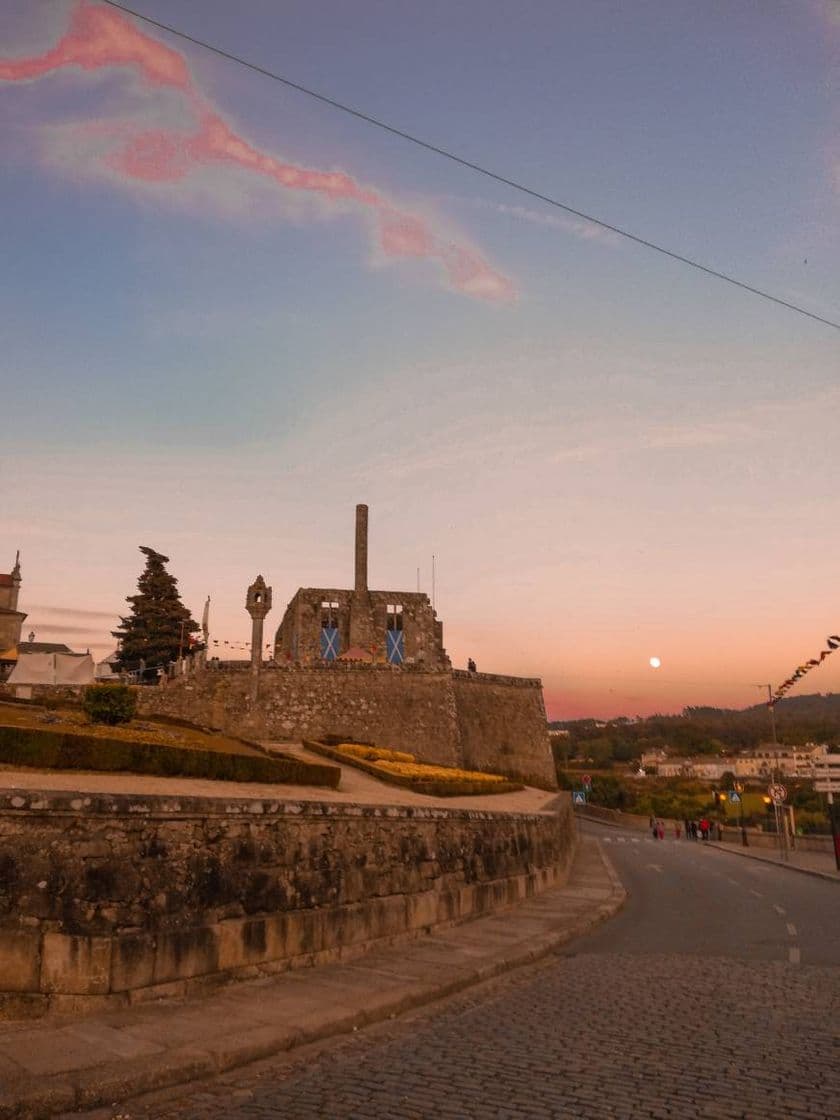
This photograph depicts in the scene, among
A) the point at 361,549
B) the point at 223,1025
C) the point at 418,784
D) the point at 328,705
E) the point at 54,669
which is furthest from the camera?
the point at 361,549

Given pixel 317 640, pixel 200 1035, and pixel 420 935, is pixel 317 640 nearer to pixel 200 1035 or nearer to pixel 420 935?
pixel 420 935

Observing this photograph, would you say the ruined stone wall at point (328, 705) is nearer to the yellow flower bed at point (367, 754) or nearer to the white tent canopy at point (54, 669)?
the white tent canopy at point (54, 669)

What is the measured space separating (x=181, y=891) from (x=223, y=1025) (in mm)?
1577

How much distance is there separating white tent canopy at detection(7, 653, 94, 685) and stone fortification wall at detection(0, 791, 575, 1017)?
3489 cm

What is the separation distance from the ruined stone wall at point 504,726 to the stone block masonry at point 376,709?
66 millimetres

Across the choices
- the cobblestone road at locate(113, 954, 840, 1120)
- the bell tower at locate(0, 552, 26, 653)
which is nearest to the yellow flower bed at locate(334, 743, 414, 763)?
the cobblestone road at locate(113, 954, 840, 1120)

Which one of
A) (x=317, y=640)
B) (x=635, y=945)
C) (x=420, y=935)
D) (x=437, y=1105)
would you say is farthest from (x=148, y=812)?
(x=317, y=640)

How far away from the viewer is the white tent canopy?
42834 mm

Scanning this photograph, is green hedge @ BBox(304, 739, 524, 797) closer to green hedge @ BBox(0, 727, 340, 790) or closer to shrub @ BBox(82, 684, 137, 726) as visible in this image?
green hedge @ BBox(0, 727, 340, 790)

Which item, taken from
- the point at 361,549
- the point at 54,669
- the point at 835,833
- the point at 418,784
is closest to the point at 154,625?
the point at 54,669

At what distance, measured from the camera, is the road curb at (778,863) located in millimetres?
27703

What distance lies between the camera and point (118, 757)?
1364 cm

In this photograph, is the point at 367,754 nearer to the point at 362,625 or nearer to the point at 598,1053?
the point at 598,1053

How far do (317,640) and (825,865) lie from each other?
4074 centimetres
